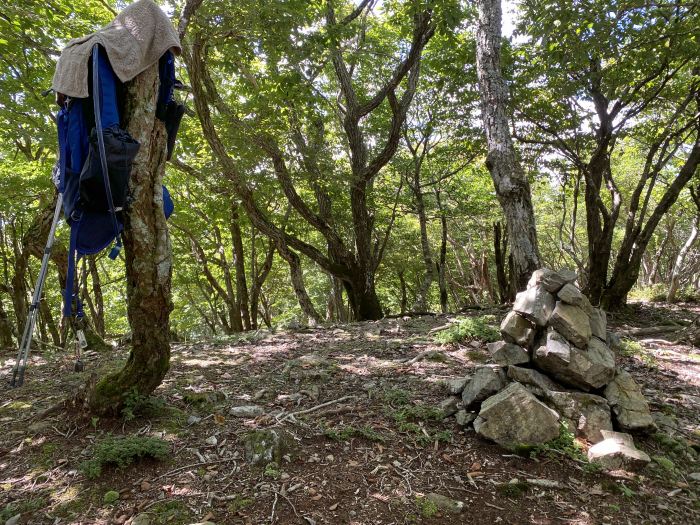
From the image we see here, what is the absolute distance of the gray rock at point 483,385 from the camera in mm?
3564

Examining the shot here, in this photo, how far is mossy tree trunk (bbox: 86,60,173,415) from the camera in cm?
292

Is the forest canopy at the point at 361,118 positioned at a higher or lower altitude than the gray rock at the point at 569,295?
higher

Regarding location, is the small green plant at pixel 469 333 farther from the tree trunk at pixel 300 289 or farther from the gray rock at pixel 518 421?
the tree trunk at pixel 300 289

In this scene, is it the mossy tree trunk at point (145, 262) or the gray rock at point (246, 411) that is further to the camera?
the gray rock at point (246, 411)

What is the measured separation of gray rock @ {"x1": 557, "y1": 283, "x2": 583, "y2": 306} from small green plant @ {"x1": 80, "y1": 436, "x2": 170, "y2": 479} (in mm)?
3506

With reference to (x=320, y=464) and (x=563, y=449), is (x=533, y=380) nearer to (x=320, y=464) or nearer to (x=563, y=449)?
(x=563, y=449)

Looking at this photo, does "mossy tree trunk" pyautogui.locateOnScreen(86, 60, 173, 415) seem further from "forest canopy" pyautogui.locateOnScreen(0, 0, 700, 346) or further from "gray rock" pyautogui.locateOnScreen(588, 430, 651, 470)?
"gray rock" pyautogui.locateOnScreen(588, 430, 651, 470)

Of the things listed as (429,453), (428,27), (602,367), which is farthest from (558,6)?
(429,453)

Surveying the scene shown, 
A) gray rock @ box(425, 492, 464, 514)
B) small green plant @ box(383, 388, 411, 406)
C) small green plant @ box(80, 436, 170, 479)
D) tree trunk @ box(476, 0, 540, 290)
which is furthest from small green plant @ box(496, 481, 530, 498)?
tree trunk @ box(476, 0, 540, 290)

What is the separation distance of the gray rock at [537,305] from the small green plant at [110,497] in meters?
3.46

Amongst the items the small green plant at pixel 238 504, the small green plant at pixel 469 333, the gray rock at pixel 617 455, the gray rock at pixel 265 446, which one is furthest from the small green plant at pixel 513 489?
the small green plant at pixel 469 333

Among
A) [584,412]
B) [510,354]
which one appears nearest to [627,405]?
[584,412]

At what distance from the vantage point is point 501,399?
3342mm

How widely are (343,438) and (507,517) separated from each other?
49.3 inches
